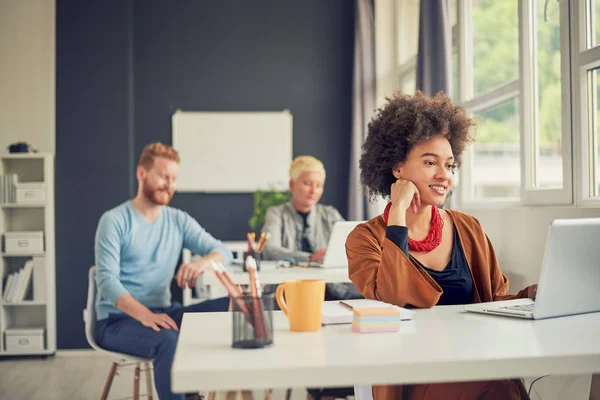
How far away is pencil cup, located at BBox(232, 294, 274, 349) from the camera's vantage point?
126cm

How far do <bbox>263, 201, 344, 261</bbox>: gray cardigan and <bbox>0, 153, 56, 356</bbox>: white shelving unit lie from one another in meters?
2.06

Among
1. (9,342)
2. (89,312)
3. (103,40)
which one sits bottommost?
(9,342)

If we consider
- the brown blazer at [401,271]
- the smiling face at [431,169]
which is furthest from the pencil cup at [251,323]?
the smiling face at [431,169]

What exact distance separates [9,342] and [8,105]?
6.23 feet

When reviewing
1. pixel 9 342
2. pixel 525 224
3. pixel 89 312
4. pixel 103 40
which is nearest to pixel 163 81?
pixel 103 40

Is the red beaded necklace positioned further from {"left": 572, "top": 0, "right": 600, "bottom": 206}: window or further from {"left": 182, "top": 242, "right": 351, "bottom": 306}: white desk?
{"left": 182, "top": 242, "right": 351, "bottom": 306}: white desk

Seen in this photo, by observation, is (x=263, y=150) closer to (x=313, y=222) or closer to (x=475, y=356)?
(x=313, y=222)

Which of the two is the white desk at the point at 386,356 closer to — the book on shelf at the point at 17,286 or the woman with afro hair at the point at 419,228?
the woman with afro hair at the point at 419,228

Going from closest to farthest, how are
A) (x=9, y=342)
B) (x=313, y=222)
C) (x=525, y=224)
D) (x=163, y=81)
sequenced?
(x=525, y=224) → (x=313, y=222) → (x=9, y=342) → (x=163, y=81)

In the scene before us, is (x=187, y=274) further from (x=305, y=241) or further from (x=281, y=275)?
(x=305, y=241)

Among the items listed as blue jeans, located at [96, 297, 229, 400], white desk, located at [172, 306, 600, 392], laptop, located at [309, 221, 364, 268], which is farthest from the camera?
laptop, located at [309, 221, 364, 268]

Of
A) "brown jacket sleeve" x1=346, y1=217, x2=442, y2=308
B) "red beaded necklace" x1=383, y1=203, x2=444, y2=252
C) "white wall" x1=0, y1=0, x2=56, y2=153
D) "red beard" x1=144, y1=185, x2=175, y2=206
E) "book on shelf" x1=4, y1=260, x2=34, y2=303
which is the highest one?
"white wall" x1=0, y1=0, x2=56, y2=153

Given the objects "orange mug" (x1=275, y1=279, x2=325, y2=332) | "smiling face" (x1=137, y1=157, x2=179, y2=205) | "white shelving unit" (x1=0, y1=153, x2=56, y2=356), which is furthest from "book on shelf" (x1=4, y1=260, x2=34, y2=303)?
"orange mug" (x1=275, y1=279, x2=325, y2=332)

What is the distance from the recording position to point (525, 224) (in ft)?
8.81
